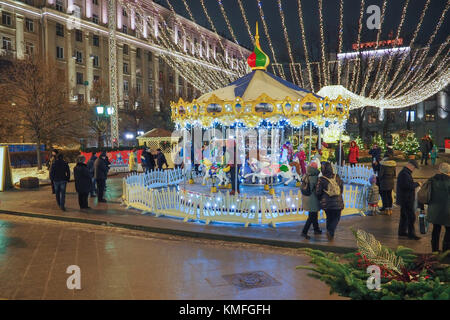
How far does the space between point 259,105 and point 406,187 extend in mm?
5243

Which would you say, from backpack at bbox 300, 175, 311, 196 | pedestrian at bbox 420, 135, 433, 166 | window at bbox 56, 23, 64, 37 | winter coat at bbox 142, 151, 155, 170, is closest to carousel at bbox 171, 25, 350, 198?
winter coat at bbox 142, 151, 155, 170

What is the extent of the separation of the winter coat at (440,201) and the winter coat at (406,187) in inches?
49.5

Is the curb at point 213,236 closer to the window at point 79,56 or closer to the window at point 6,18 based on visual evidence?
the window at point 6,18

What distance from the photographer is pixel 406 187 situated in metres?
7.68

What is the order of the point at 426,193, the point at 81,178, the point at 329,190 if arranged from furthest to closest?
1. the point at 81,178
2. the point at 329,190
3. the point at 426,193

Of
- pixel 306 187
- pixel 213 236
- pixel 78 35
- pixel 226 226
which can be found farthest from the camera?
pixel 78 35

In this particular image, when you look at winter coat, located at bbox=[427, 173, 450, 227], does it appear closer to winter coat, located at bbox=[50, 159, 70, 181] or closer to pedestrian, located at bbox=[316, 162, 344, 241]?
pedestrian, located at bbox=[316, 162, 344, 241]

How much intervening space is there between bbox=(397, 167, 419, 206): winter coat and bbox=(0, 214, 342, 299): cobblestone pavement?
2.59 m

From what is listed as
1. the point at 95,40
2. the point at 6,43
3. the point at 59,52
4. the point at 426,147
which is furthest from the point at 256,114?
the point at 95,40

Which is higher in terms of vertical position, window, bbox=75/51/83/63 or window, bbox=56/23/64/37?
window, bbox=56/23/64/37

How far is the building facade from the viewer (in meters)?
40.1

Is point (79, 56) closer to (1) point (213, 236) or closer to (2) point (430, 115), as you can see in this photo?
(1) point (213, 236)

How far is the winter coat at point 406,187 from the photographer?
302 inches
